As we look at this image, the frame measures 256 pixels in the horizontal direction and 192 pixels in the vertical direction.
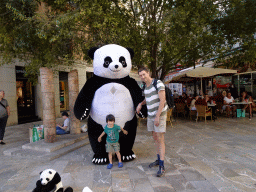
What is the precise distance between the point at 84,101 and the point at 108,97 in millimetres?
481

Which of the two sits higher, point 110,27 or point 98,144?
point 110,27

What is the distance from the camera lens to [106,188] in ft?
9.77

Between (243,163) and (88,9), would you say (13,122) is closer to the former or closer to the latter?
(88,9)

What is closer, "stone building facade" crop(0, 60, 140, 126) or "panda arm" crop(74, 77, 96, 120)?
"panda arm" crop(74, 77, 96, 120)

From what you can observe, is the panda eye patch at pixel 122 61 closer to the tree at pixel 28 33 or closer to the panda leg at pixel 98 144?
the panda leg at pixel 98 144

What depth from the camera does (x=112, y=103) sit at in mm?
3766

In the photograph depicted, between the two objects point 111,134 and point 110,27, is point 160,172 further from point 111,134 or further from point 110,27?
point 110,27

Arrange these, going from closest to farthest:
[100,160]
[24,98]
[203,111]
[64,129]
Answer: [100,160] < [64,129] < [203,111] < [24,98]

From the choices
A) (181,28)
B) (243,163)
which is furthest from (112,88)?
(181,28)

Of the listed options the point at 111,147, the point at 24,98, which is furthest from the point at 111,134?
the point at 24,98

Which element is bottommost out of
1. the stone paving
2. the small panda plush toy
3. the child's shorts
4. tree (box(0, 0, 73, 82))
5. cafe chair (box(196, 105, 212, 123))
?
the stone paving

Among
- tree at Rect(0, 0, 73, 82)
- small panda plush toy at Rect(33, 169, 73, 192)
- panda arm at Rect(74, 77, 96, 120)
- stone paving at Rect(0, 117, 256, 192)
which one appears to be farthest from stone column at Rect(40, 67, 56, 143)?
small panda plush toy at Rect(33, 169, 73, 192)

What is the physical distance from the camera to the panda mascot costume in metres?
3.75

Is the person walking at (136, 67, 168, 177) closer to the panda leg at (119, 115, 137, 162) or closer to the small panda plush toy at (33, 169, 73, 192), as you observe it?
the panda leg at (119, 115, 137, 162)
